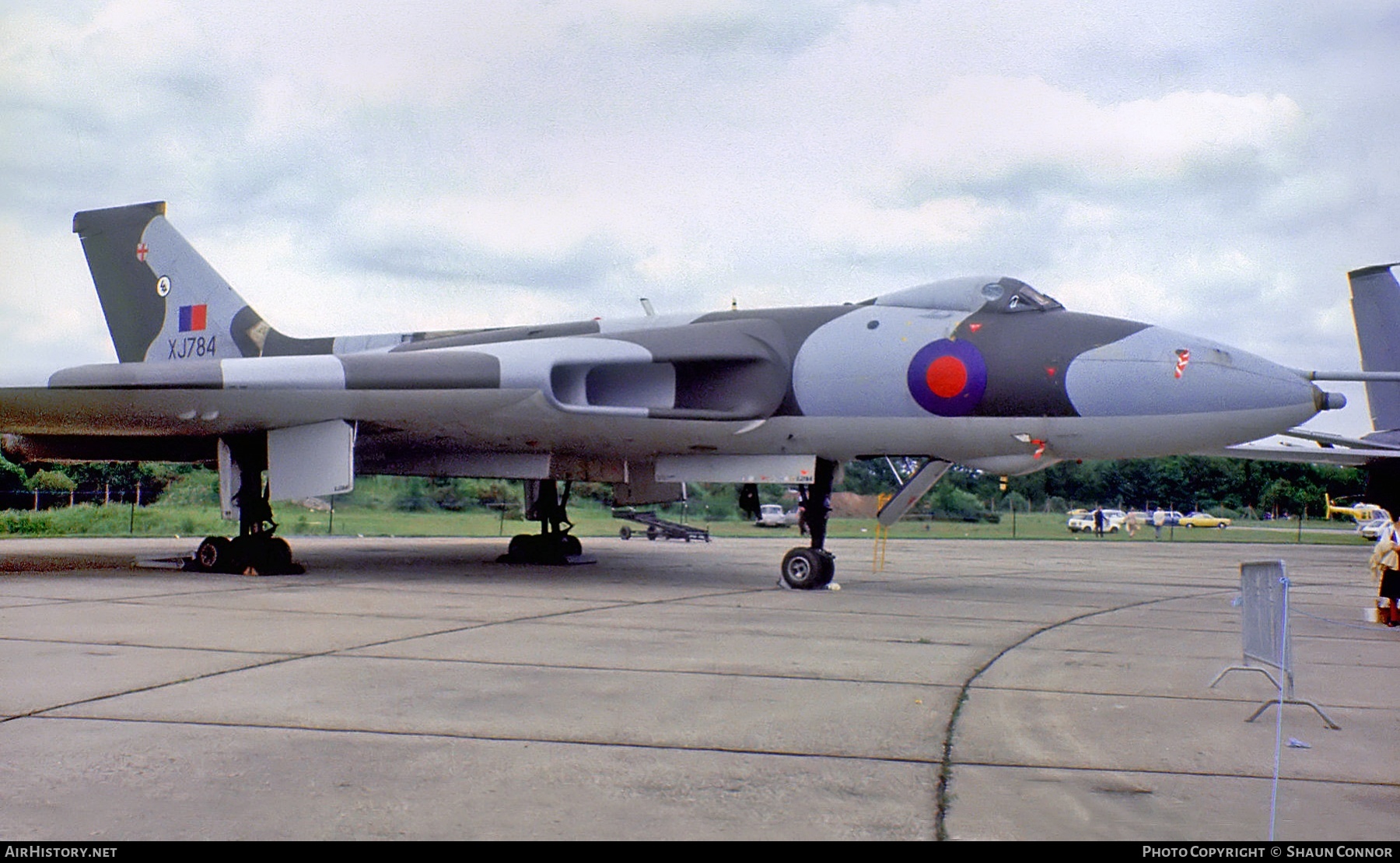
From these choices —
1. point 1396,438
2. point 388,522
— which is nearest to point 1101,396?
point 1396,438

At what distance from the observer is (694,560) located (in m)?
16.4

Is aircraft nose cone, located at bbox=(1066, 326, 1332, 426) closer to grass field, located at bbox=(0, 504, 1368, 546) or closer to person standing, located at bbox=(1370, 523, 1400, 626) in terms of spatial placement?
person standing, located at bbox=(1370, 523, 1400, 626)

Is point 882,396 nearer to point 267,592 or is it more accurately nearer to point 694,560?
point 267,592

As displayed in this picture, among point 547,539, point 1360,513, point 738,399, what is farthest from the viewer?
point 1360,513

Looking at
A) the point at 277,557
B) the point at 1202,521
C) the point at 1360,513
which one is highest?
the point at 277,557

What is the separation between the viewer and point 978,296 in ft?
33.3

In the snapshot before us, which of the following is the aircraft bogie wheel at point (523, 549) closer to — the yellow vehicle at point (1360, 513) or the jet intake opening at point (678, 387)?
the jet intake opening at point (678, 387)

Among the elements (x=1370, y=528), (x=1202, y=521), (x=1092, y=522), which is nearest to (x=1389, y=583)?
(x=1370, y=528)

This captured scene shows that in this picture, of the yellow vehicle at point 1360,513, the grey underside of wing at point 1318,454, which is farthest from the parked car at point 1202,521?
the grey underside of wing at point 1318,454

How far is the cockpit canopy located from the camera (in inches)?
394

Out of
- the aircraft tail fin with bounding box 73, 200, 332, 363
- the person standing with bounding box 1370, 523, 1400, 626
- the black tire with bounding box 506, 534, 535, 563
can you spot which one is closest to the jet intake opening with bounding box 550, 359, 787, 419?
the black tire with bounding box 506, 534, 535, 563

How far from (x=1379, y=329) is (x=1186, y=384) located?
16546 mm

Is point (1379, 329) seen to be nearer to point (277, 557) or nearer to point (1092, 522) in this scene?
point (1092, 522)

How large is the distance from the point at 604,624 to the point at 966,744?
376 cm
